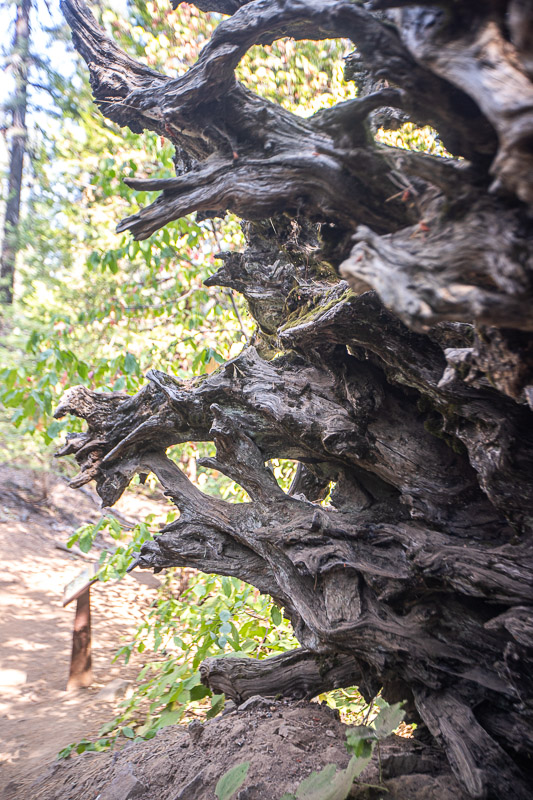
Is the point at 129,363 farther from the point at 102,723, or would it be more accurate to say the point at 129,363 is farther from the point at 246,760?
the point at 102,723

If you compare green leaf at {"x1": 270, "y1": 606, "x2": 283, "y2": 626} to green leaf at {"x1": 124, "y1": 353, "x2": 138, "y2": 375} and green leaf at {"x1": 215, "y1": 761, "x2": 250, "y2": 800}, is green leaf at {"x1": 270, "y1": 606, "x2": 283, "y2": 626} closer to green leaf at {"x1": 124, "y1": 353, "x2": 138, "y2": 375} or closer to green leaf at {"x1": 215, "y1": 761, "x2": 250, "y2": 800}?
green leaf at {"x1": 215, "y1": 761, "x2": 250, "y2": 800}

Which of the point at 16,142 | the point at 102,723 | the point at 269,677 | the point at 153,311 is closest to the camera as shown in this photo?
the point at 269,677

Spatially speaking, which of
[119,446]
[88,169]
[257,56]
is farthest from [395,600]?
[88,169]

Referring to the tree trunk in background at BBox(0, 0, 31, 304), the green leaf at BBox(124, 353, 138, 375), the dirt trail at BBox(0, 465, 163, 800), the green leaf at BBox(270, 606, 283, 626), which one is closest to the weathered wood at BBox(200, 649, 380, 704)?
the green leaf at BBox(270, 606, 283, 626)

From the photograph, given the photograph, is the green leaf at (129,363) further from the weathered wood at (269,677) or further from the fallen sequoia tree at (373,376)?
the weathered wood at (269,677)

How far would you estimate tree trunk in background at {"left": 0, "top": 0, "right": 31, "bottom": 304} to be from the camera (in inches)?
508

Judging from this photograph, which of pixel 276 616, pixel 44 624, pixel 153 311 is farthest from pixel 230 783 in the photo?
pixel 44 624

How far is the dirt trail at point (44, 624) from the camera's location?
4.84 metres

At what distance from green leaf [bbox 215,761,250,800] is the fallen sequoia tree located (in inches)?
24.1

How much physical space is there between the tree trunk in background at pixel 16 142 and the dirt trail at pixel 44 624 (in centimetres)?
540

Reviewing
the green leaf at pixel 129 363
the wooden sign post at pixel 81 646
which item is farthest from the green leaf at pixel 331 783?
the wooden sign post at pixel 81 646

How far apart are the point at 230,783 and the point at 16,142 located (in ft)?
56.2

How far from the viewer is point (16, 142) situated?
14836 mm

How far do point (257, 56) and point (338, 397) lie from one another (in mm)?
5542
